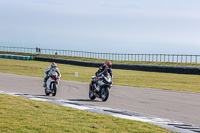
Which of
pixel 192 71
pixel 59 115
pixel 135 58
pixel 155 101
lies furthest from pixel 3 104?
pixel 135 58

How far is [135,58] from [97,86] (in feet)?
147

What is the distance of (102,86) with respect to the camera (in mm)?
15414

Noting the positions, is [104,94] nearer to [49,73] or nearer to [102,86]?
[102,86]

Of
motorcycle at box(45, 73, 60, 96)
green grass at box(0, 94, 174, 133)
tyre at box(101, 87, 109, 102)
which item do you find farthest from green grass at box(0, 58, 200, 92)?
green grass at box(0, 94, 174, 133)

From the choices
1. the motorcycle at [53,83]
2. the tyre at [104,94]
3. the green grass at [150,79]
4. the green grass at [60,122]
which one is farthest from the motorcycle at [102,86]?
the green grass at [150,79]

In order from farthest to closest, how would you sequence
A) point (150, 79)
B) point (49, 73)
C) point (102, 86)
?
point (150, 79) < point (49, 73) < point (102, 86)

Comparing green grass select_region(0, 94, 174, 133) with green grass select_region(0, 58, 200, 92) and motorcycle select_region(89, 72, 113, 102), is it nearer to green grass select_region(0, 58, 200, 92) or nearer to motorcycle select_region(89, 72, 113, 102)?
motorcycle select_region(89, 72, 113, 102)

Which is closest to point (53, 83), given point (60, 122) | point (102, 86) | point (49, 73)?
point (49, 73)

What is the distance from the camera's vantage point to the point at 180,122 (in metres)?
10.2

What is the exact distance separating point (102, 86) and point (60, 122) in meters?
6.30

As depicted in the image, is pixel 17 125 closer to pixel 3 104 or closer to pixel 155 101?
pixel 3 104

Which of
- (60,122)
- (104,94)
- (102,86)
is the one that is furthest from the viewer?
(102,86)

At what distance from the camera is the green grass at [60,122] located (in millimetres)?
8383

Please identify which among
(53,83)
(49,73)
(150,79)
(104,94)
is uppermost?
(49,73)
